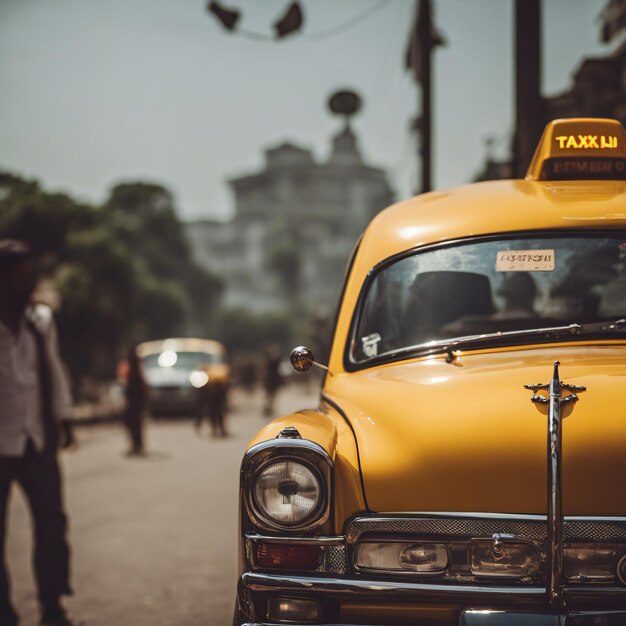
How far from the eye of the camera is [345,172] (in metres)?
149

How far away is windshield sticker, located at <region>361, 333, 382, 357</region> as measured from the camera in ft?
11.8

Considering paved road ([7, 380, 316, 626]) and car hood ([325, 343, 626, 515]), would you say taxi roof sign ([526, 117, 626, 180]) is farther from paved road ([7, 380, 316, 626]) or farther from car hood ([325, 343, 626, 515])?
paved road ([7, 380, 316, 626])

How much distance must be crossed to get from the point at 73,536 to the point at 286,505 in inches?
198

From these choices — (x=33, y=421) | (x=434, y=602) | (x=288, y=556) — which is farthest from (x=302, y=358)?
(x=33, y=421)

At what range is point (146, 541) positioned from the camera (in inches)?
271

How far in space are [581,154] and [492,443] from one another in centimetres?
194

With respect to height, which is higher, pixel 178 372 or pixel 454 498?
pixel 454 498

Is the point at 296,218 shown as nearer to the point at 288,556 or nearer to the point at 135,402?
the point at 135,402

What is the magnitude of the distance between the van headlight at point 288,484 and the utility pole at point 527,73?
23.7ft

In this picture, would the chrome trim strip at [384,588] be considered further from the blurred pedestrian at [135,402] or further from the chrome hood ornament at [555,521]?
the blurred pedestrian at [135,402]

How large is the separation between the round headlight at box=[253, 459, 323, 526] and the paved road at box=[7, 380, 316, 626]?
230 cm

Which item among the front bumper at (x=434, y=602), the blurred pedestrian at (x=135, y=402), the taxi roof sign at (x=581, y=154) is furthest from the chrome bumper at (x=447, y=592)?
the blurred pedestrian at (x=135, y=402)

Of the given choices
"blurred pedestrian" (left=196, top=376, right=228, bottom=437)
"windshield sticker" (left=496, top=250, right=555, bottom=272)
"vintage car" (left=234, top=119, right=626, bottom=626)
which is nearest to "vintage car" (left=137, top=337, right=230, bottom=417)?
"blurred pedestrian" (left=196, top=376, right=228, bottom=437)

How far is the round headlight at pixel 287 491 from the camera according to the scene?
103 inches
